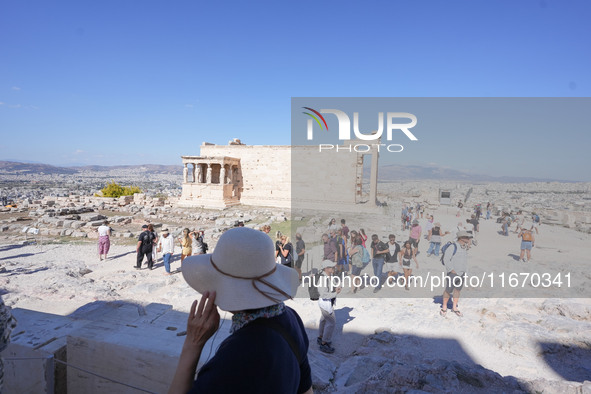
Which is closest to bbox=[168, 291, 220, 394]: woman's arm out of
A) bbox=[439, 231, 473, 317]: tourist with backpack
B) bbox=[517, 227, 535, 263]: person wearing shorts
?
bbox=[439, 231, 473, 317]: tourist with backpack

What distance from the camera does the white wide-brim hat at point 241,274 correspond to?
3.80 ft

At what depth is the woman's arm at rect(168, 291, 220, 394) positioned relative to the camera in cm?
117

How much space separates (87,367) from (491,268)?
9.56 metres

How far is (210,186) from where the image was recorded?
998 inches

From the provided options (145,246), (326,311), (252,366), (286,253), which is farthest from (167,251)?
(252,366)

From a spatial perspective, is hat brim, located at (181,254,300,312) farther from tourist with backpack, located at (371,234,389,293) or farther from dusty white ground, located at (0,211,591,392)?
tourist with backpack, located at (371,234,389,293)

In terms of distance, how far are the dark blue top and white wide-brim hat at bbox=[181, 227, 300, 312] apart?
0.11 m

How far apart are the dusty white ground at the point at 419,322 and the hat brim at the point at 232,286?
2.22m

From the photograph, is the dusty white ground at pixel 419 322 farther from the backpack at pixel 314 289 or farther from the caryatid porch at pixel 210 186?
the caryatid porch at pixel 210 186

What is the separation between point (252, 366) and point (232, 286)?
28 centimetres

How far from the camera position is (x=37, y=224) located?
15562mm

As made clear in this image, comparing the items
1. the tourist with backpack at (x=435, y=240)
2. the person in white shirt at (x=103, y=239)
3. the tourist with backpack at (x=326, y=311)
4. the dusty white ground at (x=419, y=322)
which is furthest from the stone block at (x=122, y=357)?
the tourist with backpack at (x=435, y=240)

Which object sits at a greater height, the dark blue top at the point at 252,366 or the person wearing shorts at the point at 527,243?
the dark blue top at the point at 252,366

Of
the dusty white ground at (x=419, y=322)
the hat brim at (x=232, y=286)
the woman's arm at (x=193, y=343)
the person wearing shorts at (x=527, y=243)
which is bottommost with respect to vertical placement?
the dusty white ground at (x=419, y=322)
